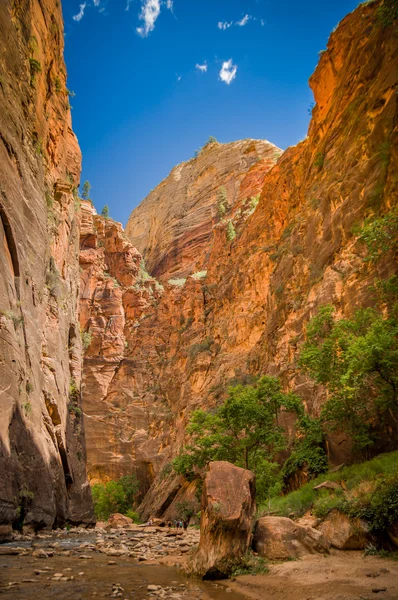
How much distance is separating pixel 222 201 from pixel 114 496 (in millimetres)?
54825

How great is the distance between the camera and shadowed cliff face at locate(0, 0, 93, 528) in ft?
58.3

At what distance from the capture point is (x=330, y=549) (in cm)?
1033

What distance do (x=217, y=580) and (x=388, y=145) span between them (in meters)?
22.1

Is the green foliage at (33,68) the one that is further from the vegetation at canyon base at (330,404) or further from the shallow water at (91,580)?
the shallow water at (91,580)

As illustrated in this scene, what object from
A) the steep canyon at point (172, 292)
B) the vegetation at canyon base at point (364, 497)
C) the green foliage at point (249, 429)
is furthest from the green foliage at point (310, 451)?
the vegetation at canyon base at point (364, 497)

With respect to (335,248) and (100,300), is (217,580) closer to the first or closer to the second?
(335,248)

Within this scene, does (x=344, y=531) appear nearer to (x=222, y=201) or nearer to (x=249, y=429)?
(x=249, y=429)

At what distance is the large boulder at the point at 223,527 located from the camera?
9.70 meters

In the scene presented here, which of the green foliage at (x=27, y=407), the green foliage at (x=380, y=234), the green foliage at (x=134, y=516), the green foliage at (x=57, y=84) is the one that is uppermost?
the green foliage at (x=57, y=84)

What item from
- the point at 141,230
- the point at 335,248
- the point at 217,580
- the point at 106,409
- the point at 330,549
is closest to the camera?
the point at 217,580

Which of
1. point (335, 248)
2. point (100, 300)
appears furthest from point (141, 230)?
point (335, 248)

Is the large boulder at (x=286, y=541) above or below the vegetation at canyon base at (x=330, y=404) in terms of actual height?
below

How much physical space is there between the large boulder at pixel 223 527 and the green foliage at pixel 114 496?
141 feet

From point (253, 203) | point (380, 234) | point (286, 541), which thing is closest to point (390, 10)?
point (380, 234)
